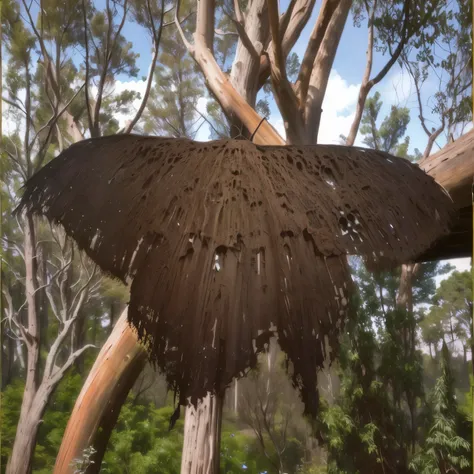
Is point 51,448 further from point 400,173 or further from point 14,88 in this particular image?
point 400,173

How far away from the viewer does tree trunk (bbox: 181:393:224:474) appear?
999 millimetres

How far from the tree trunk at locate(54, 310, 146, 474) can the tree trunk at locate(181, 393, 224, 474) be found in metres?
0.24

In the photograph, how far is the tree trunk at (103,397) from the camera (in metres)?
1.17

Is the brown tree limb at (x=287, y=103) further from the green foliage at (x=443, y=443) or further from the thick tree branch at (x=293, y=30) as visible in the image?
the green foliage at (x=443, y=443)

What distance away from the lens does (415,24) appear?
133 centimetres

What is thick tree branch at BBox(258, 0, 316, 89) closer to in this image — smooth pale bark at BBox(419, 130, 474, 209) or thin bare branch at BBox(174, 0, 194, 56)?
thin bare branch at BBox(174, 0, 194, 56)

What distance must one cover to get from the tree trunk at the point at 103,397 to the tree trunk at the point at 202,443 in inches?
9.4

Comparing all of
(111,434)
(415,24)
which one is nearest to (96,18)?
(415,24)

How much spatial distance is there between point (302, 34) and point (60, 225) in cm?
127

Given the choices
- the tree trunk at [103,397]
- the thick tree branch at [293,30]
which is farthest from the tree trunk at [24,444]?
the thick tree branch at [293,30]

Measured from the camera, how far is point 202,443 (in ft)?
3.36

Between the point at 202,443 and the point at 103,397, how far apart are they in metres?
0.35

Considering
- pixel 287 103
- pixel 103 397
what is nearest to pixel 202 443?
pixel 103 397

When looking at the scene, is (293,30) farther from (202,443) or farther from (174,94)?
(202,443)
